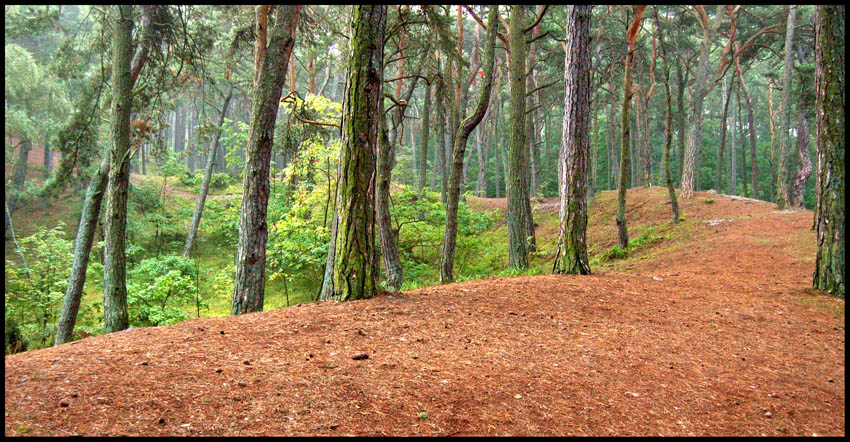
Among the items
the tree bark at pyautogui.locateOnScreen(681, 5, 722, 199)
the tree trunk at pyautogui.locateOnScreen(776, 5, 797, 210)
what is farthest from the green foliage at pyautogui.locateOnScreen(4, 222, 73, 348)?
the tree trunk at pyautogui.locateOnScreen(776, 5, 797, 210)

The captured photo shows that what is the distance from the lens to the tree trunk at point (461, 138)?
8453 mm

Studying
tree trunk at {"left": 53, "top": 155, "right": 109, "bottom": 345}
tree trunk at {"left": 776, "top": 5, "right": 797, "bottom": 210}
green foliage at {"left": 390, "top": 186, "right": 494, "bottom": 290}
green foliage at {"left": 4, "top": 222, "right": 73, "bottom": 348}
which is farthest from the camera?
tree trunk at {"left": 776, "top": 5, "right": 797, "bottom": 210}

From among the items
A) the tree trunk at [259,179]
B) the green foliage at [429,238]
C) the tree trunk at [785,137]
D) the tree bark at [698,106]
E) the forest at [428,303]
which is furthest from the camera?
the tree bark at [698,106]

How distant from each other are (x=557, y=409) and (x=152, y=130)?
34.9ft

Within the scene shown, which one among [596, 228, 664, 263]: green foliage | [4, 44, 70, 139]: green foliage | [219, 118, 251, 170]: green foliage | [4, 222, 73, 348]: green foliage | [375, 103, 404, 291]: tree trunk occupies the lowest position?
[4, 222, 73, 348]: green foliage

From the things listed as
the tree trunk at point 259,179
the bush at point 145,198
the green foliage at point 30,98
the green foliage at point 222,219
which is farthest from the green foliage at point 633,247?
the green foliage at point 30,98

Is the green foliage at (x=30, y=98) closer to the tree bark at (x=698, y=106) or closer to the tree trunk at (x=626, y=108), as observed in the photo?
the tree trunk at (x=626, y=108)

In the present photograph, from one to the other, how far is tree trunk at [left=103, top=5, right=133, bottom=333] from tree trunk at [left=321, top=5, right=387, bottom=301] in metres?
5.04

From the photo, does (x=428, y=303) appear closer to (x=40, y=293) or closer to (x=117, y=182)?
(x=117, y=182)

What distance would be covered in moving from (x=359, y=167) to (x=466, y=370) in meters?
2.76

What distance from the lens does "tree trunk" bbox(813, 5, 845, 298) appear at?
6.70 meters

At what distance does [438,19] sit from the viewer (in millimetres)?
10336

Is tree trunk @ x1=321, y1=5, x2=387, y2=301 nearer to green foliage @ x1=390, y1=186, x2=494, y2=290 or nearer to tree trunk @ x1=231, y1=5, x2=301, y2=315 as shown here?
tree trunk @ x1=231, y1=5, x2=301, y2=315

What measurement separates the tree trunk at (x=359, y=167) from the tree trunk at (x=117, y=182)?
16.5 feet
